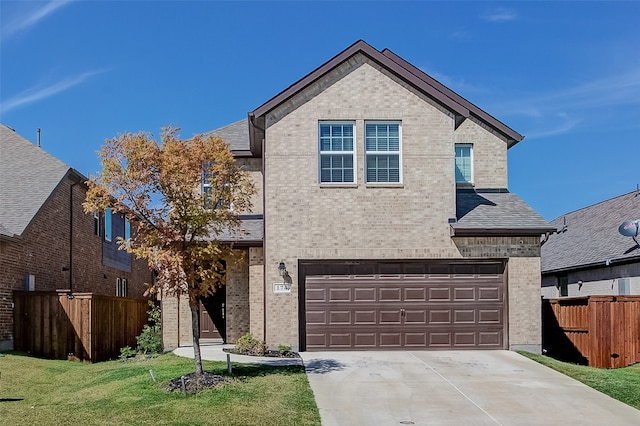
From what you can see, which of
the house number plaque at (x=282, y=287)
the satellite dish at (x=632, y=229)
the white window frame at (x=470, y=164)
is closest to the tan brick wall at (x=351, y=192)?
the house number plaque at (x=282, y=287)

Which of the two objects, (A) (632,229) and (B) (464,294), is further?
(A) (632,229)

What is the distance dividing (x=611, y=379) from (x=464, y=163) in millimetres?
9407

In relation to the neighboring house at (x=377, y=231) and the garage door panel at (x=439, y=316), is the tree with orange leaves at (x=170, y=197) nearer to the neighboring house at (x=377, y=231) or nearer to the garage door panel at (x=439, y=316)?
the neighboring house at (x=377, y=231)

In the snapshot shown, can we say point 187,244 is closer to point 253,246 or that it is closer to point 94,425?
point 94,425

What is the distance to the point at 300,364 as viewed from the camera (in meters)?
16.0

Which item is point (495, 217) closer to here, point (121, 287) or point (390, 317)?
point (390, 317)

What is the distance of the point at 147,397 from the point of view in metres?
12.3

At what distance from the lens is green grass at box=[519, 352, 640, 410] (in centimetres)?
1329

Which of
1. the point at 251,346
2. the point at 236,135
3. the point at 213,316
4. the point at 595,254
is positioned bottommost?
the point at 251,346

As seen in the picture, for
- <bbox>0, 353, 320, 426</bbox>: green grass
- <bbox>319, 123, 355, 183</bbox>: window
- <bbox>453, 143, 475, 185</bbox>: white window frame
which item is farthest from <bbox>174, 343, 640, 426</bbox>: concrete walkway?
<bbox>453, 143, 475, 185</bbox>: white window frame

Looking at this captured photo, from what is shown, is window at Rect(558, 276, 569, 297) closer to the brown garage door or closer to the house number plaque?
the brown garage door

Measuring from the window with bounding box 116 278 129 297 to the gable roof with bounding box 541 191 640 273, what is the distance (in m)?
17.8

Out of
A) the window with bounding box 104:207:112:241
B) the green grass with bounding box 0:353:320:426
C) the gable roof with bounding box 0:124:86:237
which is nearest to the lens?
the green grass with bounding box 0:353:320:426

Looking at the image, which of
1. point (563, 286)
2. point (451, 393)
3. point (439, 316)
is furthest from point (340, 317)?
point (563, 286)
